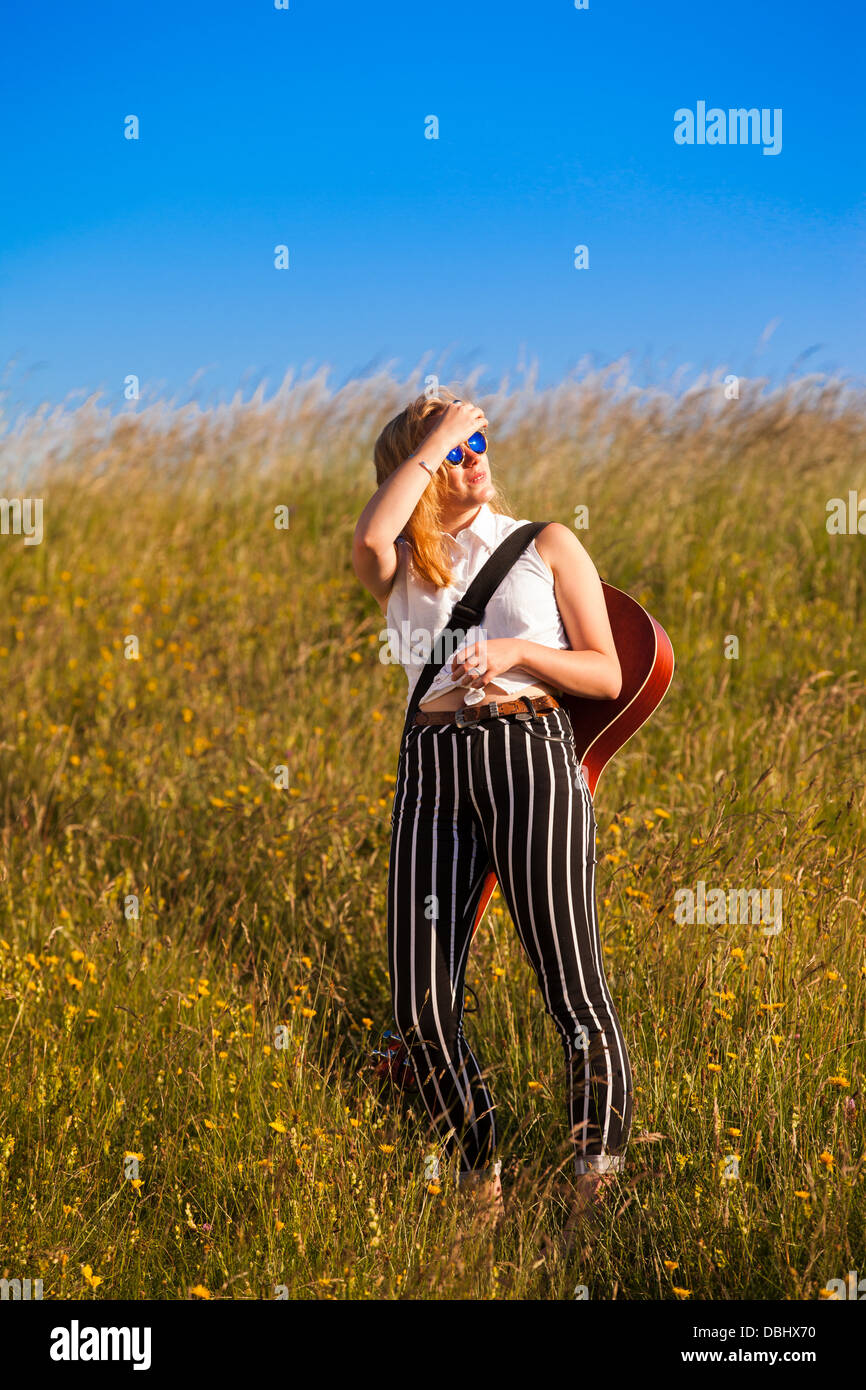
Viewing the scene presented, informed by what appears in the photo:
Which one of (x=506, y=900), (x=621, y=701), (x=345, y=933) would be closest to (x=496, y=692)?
(x=621, y=701)

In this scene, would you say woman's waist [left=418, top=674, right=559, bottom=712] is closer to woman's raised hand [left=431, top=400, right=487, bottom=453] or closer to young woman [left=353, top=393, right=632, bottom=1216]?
young woman [left=353, top=393, right=632, bottom=1216]

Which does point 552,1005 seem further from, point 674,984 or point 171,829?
point 171,829

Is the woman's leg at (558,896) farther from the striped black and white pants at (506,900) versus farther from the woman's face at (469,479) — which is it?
the woman's face at (469,479)

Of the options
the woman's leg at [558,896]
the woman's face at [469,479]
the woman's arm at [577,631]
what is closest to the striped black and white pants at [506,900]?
the woman's leg at [558,896]

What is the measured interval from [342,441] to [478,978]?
19.1ft

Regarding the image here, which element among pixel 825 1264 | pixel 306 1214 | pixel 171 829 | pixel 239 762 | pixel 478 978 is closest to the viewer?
pixel 825 1264

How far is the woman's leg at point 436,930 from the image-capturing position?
8.76 feet

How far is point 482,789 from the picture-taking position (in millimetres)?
2625

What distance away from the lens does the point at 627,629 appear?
9.70ft

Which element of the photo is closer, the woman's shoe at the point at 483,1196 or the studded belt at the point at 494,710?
the woman's shoe at the point at 483,1196

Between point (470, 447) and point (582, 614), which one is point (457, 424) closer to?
point (470, 447)

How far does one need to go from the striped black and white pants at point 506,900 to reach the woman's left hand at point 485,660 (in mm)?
135

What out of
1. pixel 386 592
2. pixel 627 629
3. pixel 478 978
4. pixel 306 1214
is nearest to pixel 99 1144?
pixel 306 1214

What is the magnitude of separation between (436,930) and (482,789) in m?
0.38
